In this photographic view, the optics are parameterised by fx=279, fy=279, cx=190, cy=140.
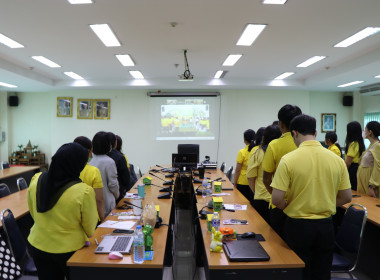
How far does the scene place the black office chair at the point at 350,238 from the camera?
7.45 ft

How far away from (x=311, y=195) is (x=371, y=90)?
292 inches

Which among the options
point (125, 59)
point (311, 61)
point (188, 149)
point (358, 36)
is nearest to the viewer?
point (358, 36)

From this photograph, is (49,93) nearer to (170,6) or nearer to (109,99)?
(109,99)

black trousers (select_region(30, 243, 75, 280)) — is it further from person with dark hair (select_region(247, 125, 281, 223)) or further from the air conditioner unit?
the air conditioner unit

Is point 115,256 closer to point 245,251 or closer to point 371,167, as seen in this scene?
point 245,251

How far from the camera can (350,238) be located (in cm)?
238

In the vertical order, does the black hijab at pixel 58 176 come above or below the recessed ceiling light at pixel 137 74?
below

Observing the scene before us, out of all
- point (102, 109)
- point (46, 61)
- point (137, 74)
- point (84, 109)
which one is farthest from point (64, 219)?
point (84, 109)

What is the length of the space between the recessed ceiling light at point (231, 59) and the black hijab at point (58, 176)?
4.41 meters

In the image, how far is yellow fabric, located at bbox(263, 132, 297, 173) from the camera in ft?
7.66

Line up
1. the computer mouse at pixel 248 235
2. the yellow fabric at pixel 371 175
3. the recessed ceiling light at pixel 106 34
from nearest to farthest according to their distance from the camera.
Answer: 1. the computer mouse at pixel 248 235
2. the yellow fabric at pixel 371 175
3. the recessed ceiling light at pixel 106 34

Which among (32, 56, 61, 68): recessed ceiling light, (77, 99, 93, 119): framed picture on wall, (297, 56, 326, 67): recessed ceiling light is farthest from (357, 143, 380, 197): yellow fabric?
(77, 99, 93, 119): framed picture on wall

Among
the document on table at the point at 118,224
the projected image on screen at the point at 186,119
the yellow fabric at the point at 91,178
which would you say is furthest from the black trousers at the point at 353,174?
the projected image on screen at the point at 186,119

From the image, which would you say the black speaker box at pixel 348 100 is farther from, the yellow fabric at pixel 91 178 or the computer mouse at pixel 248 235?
the yellow fabric at pixel 91 178
